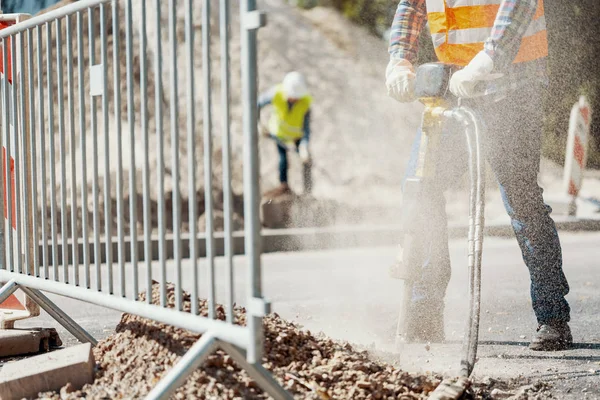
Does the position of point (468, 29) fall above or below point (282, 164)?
above

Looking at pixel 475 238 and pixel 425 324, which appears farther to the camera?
pixel 425 324

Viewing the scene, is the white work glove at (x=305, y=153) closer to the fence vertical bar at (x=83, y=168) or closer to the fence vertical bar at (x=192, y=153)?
the fence vertical bar at (x=83, y=168)

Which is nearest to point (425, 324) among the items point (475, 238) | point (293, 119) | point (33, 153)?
point (475, 238)

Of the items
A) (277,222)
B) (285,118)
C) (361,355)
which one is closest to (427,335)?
(361,355)

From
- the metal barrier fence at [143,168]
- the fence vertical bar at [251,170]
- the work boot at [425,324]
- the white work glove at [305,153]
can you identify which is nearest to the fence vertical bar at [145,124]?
the metal barrier fence at [143,168]

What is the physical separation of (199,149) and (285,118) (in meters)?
1.33

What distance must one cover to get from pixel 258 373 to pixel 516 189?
1955 mm

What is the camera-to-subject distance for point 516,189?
4.36 m

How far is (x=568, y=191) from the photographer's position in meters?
11.2

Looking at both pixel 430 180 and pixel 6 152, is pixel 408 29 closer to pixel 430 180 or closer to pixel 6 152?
pixel 430 180

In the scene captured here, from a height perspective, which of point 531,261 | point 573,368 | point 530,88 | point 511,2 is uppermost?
point 511,2

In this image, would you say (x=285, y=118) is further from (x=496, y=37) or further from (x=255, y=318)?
(x=255, y=318)

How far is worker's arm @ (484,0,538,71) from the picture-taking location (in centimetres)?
403

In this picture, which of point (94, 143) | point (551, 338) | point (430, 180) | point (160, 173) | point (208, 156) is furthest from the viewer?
point (551, 338)
